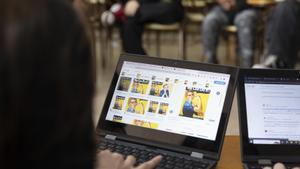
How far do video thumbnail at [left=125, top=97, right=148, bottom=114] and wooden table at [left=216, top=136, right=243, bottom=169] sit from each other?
23cm

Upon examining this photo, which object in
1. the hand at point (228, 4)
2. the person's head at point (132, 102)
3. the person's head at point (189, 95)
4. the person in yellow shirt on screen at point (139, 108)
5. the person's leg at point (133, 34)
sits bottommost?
the person in yellow shirt on screen at point (139, 108)

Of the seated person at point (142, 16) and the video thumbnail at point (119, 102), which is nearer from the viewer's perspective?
the video thumbnail at point (119, 102)

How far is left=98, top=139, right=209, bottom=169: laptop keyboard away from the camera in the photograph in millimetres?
1063

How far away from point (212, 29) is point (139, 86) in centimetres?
301

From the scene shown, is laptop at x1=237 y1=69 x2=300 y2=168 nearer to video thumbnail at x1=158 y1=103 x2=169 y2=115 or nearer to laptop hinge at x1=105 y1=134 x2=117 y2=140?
video thumbnail at x1=158 y1=103 x2=169 y2=115

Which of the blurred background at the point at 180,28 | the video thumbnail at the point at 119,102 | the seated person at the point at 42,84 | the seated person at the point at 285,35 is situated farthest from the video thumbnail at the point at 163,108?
the seated person at the point at 285,35

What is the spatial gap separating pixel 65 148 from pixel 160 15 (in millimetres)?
3479

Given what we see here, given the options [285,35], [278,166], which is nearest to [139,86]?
[278,166]

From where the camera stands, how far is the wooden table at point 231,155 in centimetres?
110

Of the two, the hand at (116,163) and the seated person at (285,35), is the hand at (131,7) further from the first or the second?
the hand at (116,163)

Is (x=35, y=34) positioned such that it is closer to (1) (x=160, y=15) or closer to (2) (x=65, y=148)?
(2) (x=65, y=148)

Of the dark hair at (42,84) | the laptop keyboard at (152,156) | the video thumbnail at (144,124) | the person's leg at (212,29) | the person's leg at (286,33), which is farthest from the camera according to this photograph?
the person's leg at (212,29)

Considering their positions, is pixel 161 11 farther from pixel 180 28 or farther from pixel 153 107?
pixel 153 107

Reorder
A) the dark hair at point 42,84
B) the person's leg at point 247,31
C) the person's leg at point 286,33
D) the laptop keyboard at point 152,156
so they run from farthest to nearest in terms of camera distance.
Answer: the person's leg at point 247,31 < the person's leg at point 286,33 < the laptop keyboard at point 152,156 < the dark hair at point 42,84
